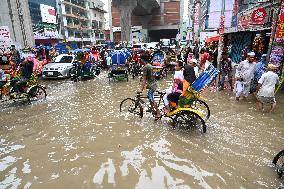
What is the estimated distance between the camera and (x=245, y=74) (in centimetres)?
853

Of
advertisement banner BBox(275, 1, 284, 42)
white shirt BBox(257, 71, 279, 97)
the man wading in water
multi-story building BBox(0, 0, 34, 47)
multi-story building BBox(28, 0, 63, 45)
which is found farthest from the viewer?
multi-story building BBox(28, 0, 63, 45)

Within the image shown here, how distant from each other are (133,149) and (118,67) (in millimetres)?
9304

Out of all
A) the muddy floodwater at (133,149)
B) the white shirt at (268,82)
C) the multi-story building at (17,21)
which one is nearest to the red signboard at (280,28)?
the muddy floodwater at (133,149)

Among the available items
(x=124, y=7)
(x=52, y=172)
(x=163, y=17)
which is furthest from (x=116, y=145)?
(x=163, y=17)

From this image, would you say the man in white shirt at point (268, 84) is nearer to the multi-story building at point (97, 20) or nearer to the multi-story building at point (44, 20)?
the multi-story building at point (44, 20)

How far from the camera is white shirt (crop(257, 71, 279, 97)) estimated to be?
6.84m

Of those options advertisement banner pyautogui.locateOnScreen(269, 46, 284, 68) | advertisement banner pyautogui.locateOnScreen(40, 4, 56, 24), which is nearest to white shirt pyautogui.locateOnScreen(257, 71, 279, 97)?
advertisement banner pyautogui.locateOnScreen(269, 46, 284, 68)

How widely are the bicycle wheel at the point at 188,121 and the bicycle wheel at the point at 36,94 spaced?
633 cm

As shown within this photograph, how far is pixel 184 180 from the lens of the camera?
13.5 ft

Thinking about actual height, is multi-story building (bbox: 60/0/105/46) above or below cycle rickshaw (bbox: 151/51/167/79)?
above

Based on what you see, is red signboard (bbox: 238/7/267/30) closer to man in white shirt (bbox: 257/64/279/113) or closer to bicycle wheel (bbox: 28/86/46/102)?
man in white shirt (bbox: 257/64/279/113)

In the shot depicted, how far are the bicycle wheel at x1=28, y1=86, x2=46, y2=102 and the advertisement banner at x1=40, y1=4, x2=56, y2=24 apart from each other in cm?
3317

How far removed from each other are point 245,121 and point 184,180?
11.9ft

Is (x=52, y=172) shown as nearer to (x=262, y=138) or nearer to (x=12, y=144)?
(x=12, y=144)
